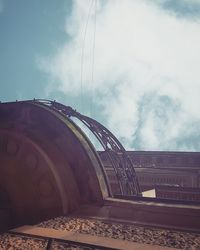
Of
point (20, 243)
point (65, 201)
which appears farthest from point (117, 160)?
point (20, 243)

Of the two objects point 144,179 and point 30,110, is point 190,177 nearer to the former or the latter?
point 144,179

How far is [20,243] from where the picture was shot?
3.16 metres

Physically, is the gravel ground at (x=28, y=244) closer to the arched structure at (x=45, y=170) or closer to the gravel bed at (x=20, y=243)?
the gravel bed at (x=20, y=243)

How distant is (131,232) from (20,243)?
1.43 meters

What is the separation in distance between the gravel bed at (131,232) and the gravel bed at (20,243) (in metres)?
0.47

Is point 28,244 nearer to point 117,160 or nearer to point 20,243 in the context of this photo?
point 20,243

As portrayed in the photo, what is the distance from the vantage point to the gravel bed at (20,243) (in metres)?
3.04

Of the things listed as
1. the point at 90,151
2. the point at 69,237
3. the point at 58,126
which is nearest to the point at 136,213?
the point at 69,237

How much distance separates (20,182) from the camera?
476 cm

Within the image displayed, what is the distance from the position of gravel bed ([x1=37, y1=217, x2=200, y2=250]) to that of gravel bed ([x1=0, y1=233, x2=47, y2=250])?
468mm

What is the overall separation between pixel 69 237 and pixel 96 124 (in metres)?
4.06

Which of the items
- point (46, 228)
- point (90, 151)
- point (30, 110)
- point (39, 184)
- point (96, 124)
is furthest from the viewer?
point (96, 124)

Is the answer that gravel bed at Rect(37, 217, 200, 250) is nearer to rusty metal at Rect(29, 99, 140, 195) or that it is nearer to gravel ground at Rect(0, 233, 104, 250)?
gravel ground at Rect(0, 233, 104, 250)

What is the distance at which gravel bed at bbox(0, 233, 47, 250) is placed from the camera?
9.98 feet
